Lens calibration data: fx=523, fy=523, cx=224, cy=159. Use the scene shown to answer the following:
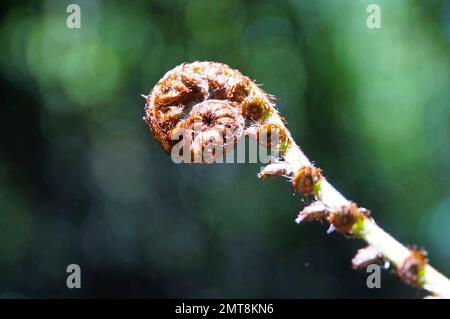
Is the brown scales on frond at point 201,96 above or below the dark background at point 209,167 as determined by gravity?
below

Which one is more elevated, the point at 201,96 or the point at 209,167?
the point at 209,167

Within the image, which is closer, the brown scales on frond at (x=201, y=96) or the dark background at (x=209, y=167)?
the brown scales on frond at (x=201, y=96)

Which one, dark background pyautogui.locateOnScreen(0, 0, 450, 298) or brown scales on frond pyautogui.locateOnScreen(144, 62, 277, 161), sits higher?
dark background pyautogui.locateOnScreen(0, 0, 450, 298)

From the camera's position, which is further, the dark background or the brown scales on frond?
the dark background

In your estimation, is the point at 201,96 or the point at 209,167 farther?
the point at 209,167

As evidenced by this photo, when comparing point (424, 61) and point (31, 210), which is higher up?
point (424, 61)
